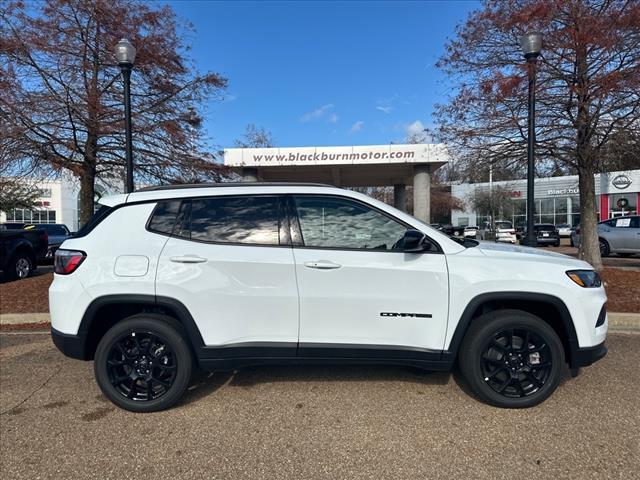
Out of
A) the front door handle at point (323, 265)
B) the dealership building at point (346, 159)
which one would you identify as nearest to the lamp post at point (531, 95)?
the front door handle at point (323, 265)

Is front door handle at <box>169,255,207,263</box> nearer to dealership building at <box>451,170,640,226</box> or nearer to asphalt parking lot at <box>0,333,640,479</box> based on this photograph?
asphalt parking lot at <box>0,333,640,479</box>

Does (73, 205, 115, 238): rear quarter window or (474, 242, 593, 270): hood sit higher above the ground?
(73, 205, 115, 238): rear quarter window

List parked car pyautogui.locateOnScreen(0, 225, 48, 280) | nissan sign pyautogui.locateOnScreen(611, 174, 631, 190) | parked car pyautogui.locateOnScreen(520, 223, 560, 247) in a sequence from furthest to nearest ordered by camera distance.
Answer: nissan sign pyautogui.locateOnScreen(611, 174, 631, 190), parked car pyautogui.locateOnScreen(520, 223, 560, 247), parked car pyautogui.locateOnScreen(0, 225, 48, 280)

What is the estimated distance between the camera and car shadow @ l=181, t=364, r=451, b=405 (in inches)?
156

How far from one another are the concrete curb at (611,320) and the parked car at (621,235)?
9644 millimetres

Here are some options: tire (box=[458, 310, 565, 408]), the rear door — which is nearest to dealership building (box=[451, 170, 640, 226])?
tire (box=[458, 310, 565, 408])

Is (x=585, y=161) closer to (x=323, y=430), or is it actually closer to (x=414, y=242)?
(x=414, y=242)

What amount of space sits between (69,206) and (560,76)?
53356 millimetres

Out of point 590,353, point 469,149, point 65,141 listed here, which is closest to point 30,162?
point 65,141

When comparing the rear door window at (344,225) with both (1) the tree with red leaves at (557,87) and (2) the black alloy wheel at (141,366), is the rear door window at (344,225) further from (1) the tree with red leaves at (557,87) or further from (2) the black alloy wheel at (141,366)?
(1) the tree with red leaves at (557,87)

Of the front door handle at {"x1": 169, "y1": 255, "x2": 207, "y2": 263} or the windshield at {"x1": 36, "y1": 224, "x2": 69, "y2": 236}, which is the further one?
the windshield at {"x1": 36, "y1": 224, "x2": 69, "y2": 236}

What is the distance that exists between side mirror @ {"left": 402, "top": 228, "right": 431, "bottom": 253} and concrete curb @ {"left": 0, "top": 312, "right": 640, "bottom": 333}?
4.19 meters

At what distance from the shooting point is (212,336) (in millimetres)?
3391

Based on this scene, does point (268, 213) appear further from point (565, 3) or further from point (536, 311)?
point (565, 3)
